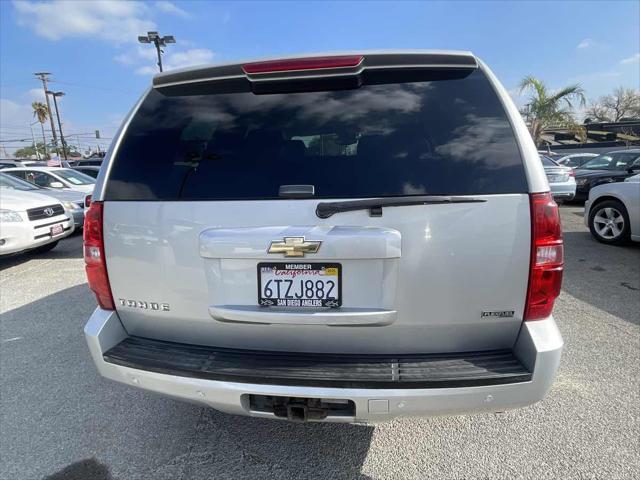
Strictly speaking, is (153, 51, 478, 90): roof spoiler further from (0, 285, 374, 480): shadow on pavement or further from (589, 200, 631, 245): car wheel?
(589, 200, 631, 245): car wheel

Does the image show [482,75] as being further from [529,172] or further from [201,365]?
[201,365]

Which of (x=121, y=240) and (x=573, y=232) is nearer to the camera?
(x=121, y=240)

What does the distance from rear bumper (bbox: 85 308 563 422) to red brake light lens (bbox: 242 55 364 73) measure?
1.47 m

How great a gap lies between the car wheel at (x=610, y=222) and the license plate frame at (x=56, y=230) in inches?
379

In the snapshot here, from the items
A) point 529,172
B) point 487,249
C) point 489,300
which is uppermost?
point 529,172

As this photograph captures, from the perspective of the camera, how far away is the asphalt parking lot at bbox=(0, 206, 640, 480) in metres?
2.13

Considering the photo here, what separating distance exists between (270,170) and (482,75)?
1.13 meters

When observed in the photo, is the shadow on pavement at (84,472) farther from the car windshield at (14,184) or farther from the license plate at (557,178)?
the license plate at (557,178)

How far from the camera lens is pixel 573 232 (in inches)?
324

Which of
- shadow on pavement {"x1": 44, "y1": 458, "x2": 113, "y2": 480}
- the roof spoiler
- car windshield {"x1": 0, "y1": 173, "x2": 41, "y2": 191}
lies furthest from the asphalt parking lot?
car windshield {"x1": 0, "y1": 173, "x2": 41, "y2": 191}

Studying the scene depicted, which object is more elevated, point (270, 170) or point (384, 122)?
point (384, 122)

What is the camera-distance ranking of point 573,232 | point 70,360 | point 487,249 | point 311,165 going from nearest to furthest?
point 487,249
point 311,165
point 70,360
point 573,232

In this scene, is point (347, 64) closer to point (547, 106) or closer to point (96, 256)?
point (96, 256)

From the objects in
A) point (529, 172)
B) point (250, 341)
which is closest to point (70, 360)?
point (250, 341)
